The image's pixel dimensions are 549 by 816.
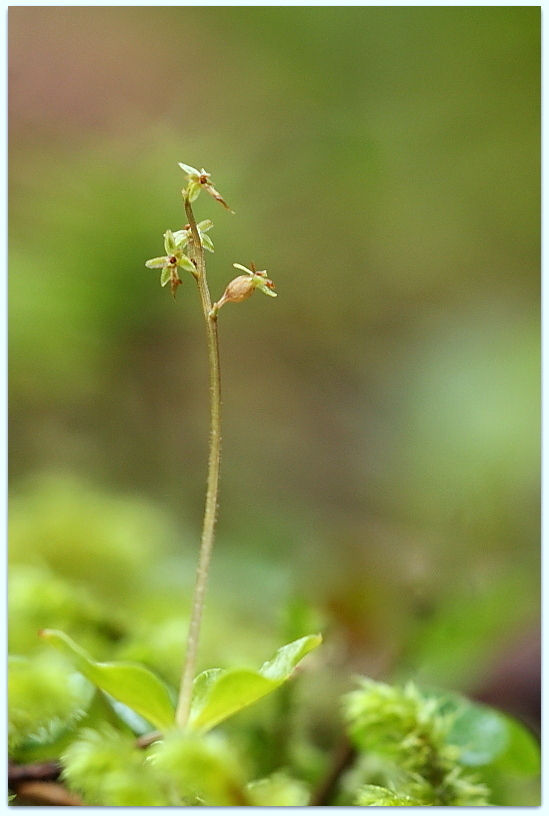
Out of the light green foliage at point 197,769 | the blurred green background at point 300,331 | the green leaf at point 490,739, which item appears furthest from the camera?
the blurred green background at point 300,331

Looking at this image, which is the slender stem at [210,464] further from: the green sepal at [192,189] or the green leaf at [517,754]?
the green leaf at [517,754]

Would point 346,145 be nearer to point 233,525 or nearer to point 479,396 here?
point 479,396

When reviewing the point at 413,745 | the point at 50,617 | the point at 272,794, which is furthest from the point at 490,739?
the point at 50,617

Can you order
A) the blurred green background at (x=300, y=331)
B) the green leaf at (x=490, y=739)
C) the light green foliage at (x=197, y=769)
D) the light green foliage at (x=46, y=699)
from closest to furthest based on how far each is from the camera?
the light green foliage at (x=197, y=769), the light green foliage at (x=46, y=699), the green leaf at (x=490, y=739), the blurred green background at (x=300, y=331)

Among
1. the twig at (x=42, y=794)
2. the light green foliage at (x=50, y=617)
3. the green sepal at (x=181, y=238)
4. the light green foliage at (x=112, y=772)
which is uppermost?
the green sepal at (x=181, y=238)

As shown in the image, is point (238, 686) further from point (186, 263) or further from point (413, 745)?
point (186, 263)

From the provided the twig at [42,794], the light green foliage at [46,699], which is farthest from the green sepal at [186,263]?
the twig at [42,794]
